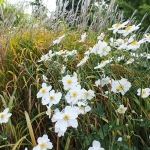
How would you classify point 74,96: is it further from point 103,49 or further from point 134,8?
point 134,8

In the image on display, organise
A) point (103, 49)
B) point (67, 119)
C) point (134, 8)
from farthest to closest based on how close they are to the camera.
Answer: point (134, 8)
point (103, 49)
point (67, 119)

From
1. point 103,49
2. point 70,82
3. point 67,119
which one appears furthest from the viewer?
point 103,49

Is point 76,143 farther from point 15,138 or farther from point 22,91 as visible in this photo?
point 22,91

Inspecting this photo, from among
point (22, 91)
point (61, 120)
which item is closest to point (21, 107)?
point (22, 91)

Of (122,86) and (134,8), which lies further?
(134,8)

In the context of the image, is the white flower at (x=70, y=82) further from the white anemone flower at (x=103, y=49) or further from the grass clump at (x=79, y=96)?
the white anemone flower at (x=103, y=49)

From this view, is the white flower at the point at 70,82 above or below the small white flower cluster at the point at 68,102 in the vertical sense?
above

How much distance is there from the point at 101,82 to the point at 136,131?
41cm

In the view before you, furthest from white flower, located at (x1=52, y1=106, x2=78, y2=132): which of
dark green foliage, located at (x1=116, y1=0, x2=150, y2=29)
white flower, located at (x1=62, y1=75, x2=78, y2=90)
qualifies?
dark green foliage, located at (x1=116, y1=0, x2=150, y2=29)

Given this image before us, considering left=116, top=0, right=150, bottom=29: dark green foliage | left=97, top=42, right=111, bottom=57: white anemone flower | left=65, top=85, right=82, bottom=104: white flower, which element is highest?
left=97, top=42, right=111, bottom=57: white anemone flower

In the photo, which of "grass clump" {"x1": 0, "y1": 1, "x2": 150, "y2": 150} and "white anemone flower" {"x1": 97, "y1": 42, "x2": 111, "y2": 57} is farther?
"white anemone flower" {"x1": 97, "y1": 42, "x2": 111, "y2": 57}

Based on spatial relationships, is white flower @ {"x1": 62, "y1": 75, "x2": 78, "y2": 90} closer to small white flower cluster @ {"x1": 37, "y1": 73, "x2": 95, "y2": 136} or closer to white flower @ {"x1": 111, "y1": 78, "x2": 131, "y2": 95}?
small white flower cluster @ {"x1": 37, "y1": 73, "x2": 95, "y2": 136}

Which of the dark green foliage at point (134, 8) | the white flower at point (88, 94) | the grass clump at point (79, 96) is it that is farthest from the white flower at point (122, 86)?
the dark green foliage at point (134, 8)

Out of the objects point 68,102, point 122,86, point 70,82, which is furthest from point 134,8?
point 68,102
